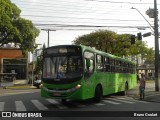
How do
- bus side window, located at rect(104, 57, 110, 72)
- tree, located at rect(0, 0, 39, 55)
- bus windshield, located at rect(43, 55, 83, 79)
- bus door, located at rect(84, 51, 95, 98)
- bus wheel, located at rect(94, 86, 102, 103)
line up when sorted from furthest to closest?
tree, located at rect(0, 0, 39, 55) < bus side window, located at rect(104, 57, 110, 72) < bus wheel, located at rect(94, 86, 102, 103) < bus door, located at rect(84, 51, 95, 98) < bus windshield, located at rect(43, 55, 83, 79)

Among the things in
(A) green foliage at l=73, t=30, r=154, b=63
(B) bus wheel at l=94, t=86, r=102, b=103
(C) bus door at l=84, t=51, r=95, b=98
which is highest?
(A) green foliage at l=73, t=30, r=154, b=63

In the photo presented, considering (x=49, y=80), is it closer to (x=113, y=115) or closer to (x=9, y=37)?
(x=113, y=115)

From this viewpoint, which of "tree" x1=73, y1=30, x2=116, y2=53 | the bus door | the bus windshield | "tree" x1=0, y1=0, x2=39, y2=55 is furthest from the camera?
"tree" x1=73, y1=30, x2=116, y2=53

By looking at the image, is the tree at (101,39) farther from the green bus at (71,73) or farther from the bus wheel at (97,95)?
the green bus at (71,73)

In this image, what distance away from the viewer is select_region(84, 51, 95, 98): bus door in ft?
60.7

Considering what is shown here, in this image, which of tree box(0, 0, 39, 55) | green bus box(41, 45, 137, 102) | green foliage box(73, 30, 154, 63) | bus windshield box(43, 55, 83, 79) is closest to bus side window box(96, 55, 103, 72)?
green bus box(41, 45, 137, 102)

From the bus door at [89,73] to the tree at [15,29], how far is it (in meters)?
33.4

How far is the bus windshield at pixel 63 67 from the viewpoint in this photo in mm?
17891

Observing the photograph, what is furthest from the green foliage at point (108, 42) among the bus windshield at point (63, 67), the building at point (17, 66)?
the bus windshield at point (63, 67)

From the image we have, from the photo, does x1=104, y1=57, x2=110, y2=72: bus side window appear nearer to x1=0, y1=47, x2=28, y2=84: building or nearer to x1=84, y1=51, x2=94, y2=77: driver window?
x1=84, y1=51, x2=94, y2=77: driver window

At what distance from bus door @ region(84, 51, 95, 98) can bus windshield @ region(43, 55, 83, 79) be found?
520 millimetres

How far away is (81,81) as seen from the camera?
17.8 meters

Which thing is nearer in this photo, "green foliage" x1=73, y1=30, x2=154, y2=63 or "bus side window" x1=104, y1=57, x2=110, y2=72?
"bus side window" x1=104, y1=57, x2=110, y2=72

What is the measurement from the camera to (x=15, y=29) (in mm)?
53312
